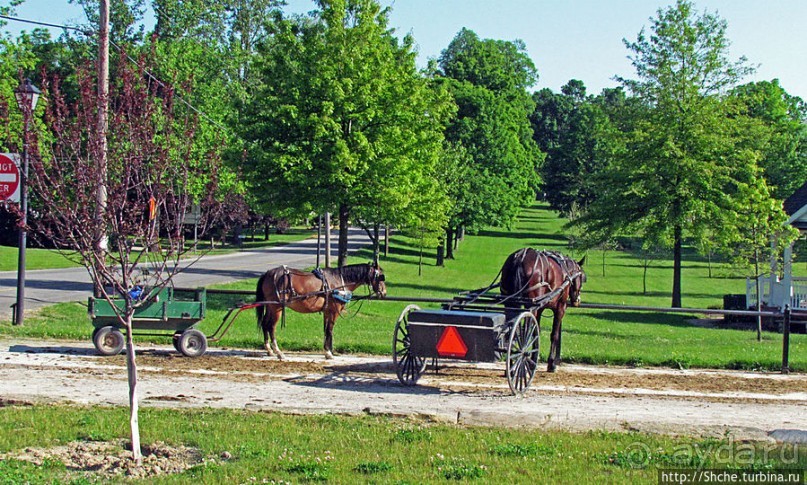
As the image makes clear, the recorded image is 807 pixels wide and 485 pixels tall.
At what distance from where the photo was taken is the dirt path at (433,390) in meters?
10.8

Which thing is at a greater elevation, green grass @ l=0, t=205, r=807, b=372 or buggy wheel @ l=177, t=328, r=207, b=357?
buggy wheel @ l=177, t=328, r=207, b=357

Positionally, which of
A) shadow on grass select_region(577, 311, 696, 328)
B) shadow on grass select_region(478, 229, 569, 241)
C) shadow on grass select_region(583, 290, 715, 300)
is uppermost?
shadow on grass select_region(478, 229, 569, 241)

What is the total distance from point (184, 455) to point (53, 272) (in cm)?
2785

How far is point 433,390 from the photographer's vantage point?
12.7m

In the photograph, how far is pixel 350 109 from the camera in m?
26.9

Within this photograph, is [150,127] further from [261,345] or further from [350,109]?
[350,109]

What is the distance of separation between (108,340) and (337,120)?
1396 cm

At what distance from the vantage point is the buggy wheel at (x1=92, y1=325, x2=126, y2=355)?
14922 millimetres

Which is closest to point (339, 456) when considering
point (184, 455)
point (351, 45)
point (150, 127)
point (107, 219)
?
point (184, 455)

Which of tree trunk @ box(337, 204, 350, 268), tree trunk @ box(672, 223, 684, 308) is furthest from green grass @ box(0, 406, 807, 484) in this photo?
tree trunk @ box(672, 223, 684, 308)

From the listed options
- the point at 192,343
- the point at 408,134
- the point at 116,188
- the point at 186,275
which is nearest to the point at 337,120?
the point at 408,134

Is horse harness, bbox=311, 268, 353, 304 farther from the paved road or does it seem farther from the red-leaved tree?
the red-leaved tree

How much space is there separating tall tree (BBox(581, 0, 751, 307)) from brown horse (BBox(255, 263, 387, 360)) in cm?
2067

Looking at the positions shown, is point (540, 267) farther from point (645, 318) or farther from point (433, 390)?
point (645, 318)
